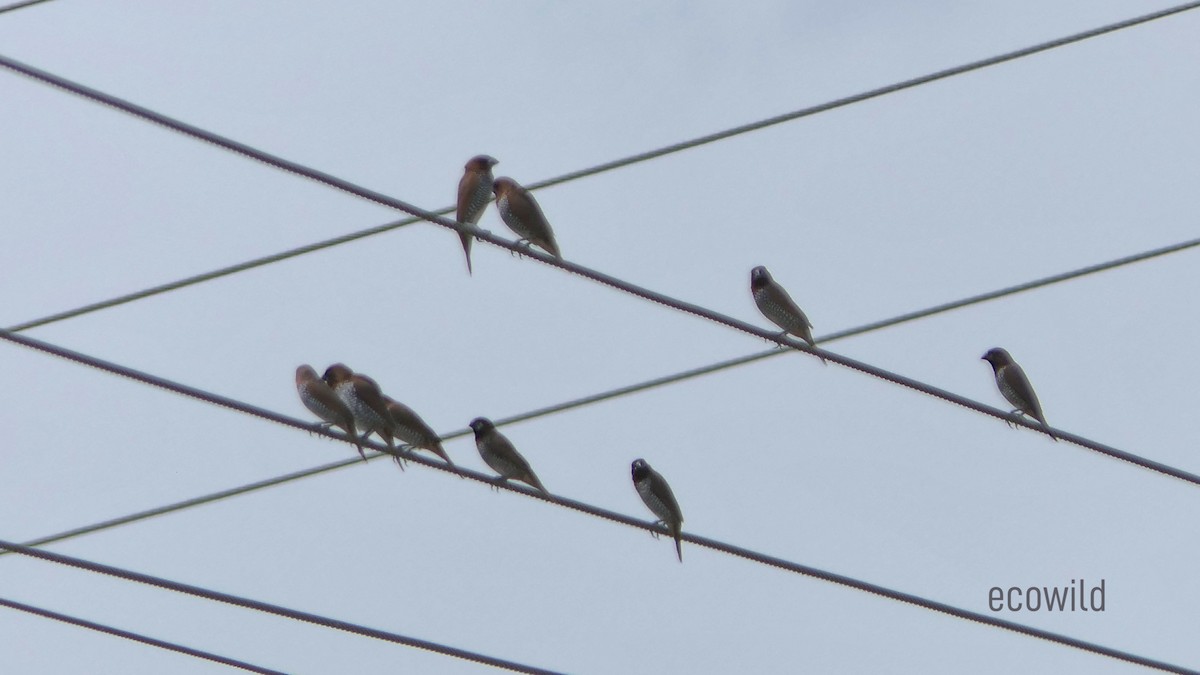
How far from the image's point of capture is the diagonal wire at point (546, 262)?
6.59m

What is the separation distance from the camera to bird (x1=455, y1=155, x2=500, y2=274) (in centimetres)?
1189

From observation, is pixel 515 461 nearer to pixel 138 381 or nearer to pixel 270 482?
pixel 270 482

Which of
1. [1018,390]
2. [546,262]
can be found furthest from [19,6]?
[1018,390]

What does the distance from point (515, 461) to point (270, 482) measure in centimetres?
355

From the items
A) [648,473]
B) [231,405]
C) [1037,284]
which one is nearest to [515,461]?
[648,473]

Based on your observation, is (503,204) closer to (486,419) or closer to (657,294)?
(486,419)

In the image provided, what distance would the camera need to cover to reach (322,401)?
10156 mm

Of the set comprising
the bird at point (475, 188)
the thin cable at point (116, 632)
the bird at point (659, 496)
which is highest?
the bird at point (475, 188)

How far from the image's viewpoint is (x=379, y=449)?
28.5 feet

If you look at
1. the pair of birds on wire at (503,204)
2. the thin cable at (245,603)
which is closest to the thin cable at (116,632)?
the thin cable at (245,603)

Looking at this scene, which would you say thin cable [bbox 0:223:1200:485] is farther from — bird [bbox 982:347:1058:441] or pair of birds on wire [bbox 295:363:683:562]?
bird [bbox 982:347:1058:441]

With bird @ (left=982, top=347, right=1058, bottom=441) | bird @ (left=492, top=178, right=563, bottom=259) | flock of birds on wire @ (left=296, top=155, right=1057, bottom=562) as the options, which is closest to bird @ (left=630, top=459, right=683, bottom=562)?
flock of birds on wire @ (left=296, top=155, right=1057, bottom=562)

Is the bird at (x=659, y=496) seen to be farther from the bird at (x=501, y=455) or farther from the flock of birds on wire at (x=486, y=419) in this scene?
the bird at (x=501, y=455)

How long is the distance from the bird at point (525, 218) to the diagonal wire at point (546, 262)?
3085 mm
